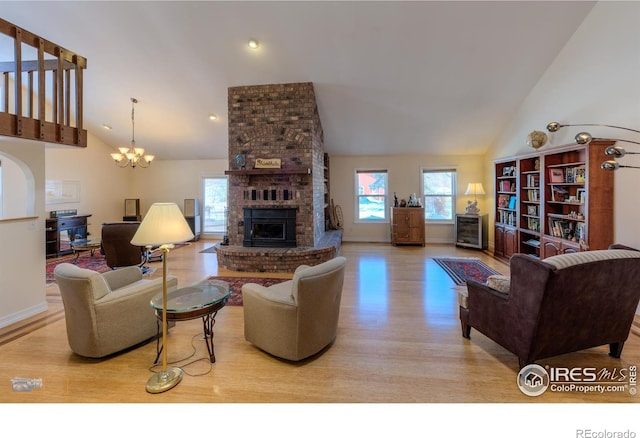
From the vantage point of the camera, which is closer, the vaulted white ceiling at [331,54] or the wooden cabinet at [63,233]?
the vaulted white ceiling at [331,54]

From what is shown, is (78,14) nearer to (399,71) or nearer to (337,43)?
(337,43)

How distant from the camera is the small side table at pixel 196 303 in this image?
228 cm

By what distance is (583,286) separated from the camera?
6.97 feet

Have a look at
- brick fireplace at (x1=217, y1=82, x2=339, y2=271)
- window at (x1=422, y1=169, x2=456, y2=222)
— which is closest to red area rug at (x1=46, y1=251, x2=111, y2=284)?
brick fireplace at (x1=217, y1=82, x2=339, y2=271)

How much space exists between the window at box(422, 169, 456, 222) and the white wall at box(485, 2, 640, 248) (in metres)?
3.13

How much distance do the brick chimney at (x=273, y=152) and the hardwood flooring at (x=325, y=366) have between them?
8.03 feet

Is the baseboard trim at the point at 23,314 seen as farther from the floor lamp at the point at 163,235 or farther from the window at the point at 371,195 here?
the window at the point at 371,195

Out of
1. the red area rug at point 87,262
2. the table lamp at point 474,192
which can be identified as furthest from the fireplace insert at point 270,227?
the table lamp at point 474,192

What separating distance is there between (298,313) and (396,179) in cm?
652

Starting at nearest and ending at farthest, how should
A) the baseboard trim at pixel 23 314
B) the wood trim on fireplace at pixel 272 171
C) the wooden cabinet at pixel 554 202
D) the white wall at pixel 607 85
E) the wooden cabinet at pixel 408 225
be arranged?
the baseboard trim at pixel 23 314, the white wall at pixel 607 85, the wooden cabinet at pixel 554 202, the wood trim on fireplace at pixel 272 171, the wooden cabinet at pixel 408 225

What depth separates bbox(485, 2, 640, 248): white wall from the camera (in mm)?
3508

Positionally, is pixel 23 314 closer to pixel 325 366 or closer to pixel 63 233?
pixel 325 366

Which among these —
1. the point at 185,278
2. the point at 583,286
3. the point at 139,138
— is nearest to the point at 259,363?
the point at 583,286

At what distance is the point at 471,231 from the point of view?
733cm
